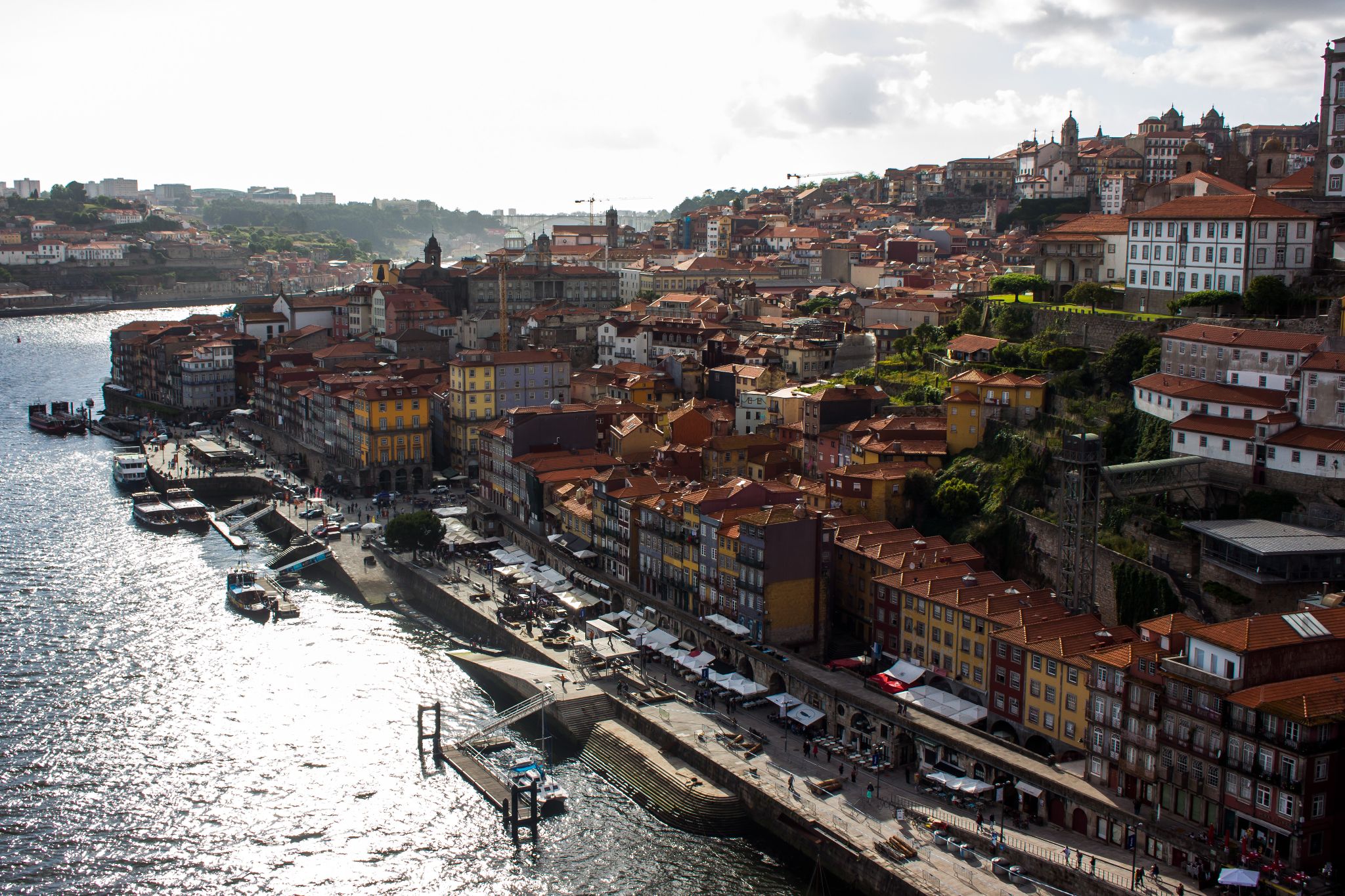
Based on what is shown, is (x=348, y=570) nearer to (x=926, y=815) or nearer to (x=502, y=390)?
(x=502, y=390)

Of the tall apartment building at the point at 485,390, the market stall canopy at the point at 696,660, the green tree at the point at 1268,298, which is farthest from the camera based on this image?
the tall apartment building at the point at 485,390

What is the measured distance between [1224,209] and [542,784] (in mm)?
32406

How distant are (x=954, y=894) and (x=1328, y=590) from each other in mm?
13265

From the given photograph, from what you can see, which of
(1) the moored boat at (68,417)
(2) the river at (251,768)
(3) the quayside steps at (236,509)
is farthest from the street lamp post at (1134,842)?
(1) the moored boat at (68,417)

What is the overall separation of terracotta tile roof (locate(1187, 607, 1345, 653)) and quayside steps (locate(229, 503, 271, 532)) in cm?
4556

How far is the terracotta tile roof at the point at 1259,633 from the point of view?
96.2ft

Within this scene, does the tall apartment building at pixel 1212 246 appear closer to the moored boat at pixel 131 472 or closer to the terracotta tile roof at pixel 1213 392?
the terracotta tile roof at pixel 1213 392

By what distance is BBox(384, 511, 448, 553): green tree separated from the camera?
5494cm

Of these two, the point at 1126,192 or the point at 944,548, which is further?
the point at 1126,192

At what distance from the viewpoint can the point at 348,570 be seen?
5459cm

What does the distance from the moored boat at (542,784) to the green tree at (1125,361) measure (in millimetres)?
Answer: 24231

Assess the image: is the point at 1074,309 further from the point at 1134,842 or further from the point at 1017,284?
the point at 1134,842

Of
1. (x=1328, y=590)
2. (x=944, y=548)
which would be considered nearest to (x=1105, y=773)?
(x=1328, y=590)

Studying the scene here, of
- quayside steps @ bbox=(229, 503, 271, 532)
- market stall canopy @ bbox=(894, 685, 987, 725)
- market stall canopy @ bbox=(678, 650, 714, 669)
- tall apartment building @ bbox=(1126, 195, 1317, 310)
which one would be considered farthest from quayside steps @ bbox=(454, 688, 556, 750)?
tall apartment building @ bbox=(1126, 195, 1317, 310)
